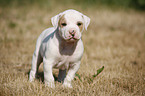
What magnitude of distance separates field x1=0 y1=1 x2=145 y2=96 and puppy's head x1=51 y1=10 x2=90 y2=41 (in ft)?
2.84

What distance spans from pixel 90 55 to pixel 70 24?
341 centimetres

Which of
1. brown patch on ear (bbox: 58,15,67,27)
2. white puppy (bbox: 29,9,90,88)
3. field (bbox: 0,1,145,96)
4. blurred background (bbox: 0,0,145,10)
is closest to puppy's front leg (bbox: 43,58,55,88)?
white puppy (bbox: 29,9,90,88)

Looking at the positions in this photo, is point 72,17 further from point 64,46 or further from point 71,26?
point 64,46

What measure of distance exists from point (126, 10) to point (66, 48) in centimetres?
1305

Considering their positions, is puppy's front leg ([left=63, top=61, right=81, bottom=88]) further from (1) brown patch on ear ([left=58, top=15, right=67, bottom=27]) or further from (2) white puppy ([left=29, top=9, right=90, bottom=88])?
(1) brown patch on ear ([left=58, top=15, right=67, bottom=27])

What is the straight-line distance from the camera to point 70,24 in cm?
295

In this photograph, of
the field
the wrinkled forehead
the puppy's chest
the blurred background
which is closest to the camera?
the wrinkled forehead

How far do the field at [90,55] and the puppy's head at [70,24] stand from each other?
34.1 inches

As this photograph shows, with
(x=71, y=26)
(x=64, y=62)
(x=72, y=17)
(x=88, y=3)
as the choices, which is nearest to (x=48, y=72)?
(x=64, y=62)

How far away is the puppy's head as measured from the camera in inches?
113

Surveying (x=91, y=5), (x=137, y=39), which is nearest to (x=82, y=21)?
(x=137, y=39)

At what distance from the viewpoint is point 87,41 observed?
796cm

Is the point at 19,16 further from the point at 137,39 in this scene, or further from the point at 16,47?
the point at 137,39

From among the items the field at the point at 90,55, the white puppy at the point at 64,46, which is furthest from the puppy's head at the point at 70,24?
the field at the point at 90,55
